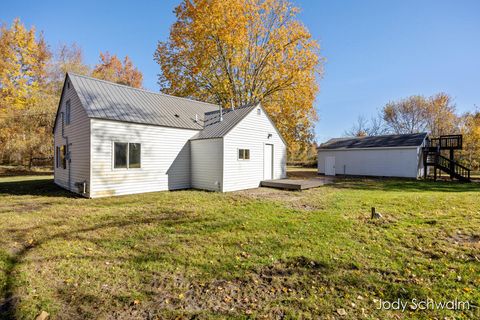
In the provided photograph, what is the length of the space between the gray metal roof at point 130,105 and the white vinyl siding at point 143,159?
378mm

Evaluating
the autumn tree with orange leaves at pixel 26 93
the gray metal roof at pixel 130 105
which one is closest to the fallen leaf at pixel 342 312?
the gray metal roof at pixel 130 105

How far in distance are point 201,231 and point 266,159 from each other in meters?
8.96

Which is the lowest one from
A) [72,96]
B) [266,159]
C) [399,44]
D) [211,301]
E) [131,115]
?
[211,301]

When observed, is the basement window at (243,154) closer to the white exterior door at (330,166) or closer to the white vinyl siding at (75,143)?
the white vinyl siding at (75,143)

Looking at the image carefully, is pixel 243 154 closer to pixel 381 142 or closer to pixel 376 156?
pixel 376 156

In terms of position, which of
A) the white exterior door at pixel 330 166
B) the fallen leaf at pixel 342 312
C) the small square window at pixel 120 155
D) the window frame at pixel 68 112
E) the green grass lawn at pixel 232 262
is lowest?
the fallen leaf at pixel 342 312

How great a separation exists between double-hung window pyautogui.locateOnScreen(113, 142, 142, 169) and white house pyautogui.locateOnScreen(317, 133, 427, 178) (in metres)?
18.0

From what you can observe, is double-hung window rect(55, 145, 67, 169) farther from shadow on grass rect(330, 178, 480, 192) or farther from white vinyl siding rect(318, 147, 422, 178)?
white vinyl siding rect(318, 147, 422, 178)

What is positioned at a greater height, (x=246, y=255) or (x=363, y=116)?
(x=363, y=116)

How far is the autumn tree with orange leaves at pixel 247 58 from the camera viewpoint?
62.8 feet

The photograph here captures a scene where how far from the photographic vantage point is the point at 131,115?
37.0 ft

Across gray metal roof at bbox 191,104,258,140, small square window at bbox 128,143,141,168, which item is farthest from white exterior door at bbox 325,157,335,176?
small square window at bbox 128,143,141,168

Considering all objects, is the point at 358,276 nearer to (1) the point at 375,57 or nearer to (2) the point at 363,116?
(1) the point at 375,57

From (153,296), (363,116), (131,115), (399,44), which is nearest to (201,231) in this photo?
(153,296)
